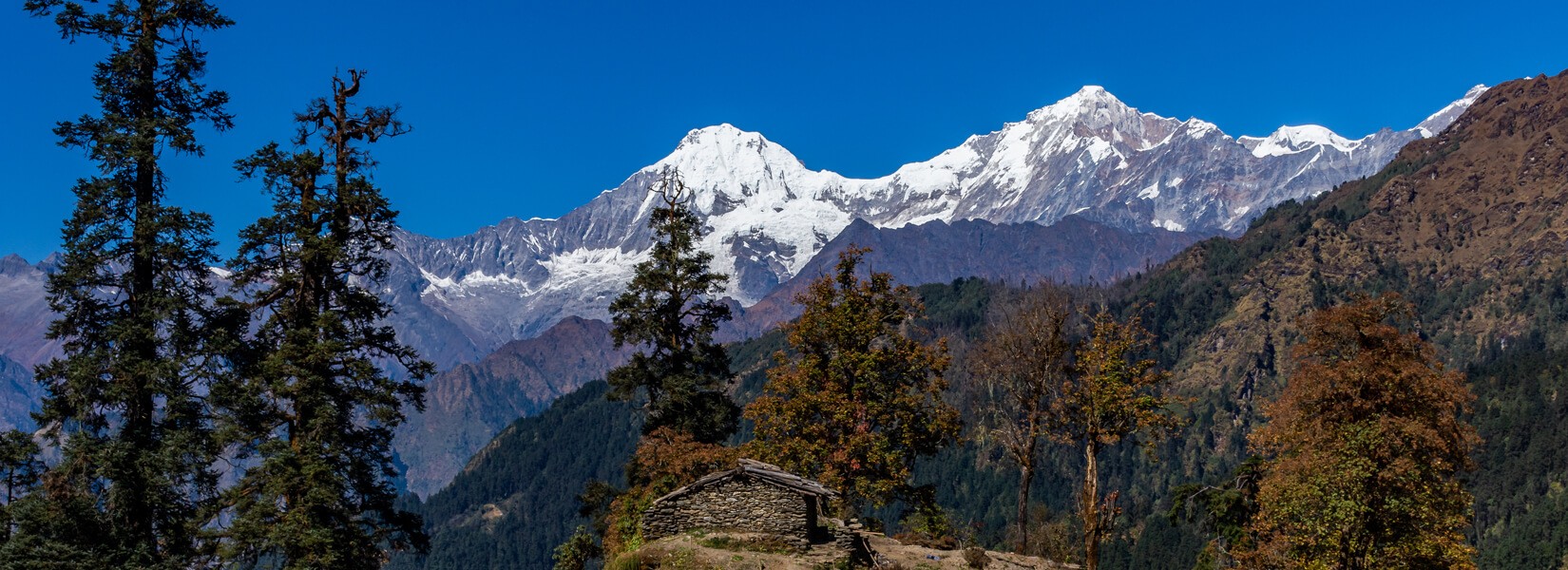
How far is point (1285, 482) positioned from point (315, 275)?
3313 cm

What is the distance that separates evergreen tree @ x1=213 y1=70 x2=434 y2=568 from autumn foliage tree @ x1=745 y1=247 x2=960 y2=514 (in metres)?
18.2

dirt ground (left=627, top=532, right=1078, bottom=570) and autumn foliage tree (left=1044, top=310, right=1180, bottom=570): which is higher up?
autumn foliage tree (left=1044, top=310, right=1180, bottom=570)

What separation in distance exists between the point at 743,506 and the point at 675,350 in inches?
629

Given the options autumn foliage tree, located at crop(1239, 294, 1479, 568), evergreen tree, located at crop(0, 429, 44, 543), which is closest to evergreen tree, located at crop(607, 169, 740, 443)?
autumn foliage tree, located at crop(1239, 294, 1479, 568)

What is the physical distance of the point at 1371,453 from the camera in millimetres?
38125

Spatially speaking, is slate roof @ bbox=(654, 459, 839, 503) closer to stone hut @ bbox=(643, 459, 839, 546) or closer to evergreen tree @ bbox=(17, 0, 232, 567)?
stone hut @ bbox=(643, 459, 839, 546)

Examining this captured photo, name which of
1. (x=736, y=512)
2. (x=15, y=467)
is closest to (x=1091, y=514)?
(x=736, y=512)

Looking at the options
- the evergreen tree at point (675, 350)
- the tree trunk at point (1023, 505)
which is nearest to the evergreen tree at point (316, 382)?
the evergreen tree at point (675, 350)

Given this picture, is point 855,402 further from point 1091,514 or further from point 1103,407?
point 1091,514

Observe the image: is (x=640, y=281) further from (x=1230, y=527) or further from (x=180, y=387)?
(x=1230, y=527)

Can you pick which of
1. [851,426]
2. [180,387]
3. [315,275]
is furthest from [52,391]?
[851,426]

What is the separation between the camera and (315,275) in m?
32.9

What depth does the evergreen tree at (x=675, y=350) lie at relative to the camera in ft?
171

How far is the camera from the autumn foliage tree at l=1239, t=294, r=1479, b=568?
37781 millimetres
